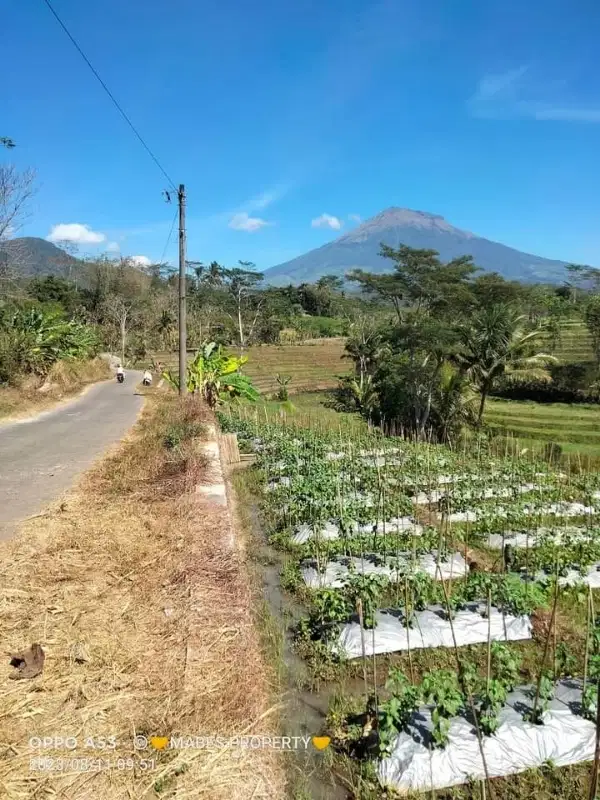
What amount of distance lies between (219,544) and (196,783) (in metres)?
2.38

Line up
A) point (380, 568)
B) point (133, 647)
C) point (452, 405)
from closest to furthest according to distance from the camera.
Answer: point (133, 647) → point (380, 568) → point (452, 405)

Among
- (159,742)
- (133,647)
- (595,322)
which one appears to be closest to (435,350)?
(595,322)

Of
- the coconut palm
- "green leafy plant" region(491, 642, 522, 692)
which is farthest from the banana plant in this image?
"green leafy plant" region(491, 642, 522, 692)

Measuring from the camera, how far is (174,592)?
3.76 m

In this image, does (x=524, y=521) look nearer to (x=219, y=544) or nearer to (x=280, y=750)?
(x=219, y=544)

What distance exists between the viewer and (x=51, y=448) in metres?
→ 8.20

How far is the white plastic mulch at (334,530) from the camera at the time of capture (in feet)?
18.8

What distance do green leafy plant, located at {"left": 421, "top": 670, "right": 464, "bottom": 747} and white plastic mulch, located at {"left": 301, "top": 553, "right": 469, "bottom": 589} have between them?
1.50 metres

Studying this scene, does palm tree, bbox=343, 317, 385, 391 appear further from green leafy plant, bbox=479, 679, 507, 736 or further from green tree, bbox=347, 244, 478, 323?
green leafy plant, bbox=479, 679, 507, 736

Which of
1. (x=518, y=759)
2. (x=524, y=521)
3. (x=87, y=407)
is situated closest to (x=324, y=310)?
(x=87, y=407)

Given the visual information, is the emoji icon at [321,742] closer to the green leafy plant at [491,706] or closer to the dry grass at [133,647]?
the dry grass at [133,647]

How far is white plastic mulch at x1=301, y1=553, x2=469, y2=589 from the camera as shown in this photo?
470 cm

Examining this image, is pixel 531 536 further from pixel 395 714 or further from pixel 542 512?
pixel 395 714

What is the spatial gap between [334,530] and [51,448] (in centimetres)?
497
